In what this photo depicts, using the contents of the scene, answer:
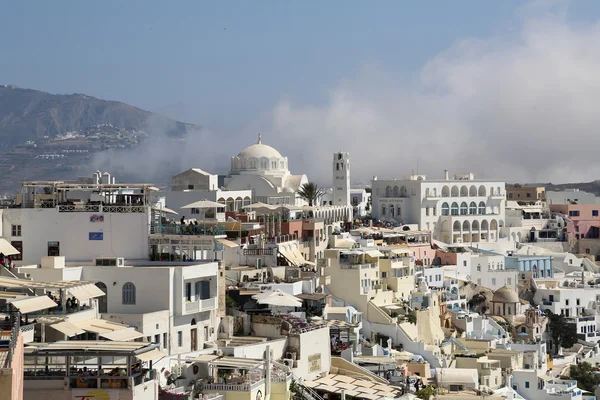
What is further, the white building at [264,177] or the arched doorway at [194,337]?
the white building at [264,177]

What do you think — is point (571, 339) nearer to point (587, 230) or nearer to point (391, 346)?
point (391, 346)

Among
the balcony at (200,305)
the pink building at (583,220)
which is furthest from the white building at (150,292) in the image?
the pink building at (583,220)

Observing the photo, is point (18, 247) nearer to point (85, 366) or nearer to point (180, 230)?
point (180, 230)

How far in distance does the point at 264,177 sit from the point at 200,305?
5206 cm

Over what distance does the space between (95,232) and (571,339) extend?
3529 cm

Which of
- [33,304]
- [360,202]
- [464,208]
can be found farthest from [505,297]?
[360,202]

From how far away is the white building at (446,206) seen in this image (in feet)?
307

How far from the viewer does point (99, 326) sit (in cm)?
3100

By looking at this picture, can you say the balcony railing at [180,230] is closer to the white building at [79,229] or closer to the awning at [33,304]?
the white building at [79,229]

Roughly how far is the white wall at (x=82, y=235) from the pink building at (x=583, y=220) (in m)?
68.5

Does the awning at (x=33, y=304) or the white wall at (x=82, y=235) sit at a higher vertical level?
the white wall at (x=82, y=235)

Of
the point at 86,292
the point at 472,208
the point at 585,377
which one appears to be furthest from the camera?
the point at 472,208

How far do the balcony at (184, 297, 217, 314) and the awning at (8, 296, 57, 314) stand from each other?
5838 millimetres

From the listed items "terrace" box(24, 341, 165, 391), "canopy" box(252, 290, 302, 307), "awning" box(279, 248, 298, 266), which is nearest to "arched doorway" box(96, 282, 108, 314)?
"canopy" box(252, 290, 302, 307)
